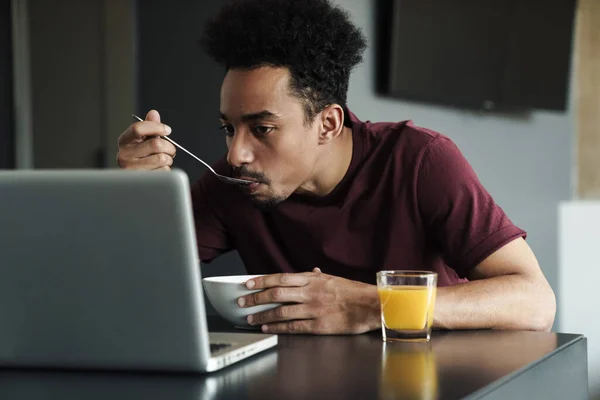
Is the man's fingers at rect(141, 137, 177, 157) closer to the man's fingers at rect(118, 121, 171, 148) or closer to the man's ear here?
the man's fingers at rect(118, 121, 171, 148)

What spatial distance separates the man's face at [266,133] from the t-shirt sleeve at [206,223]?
0.65ft

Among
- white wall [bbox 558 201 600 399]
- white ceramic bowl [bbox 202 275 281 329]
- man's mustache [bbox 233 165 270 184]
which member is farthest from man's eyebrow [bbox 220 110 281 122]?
white wall [bbox 558 201 600 399]

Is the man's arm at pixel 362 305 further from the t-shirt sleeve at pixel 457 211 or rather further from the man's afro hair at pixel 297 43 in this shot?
the man's afro hair at pixel 297 43

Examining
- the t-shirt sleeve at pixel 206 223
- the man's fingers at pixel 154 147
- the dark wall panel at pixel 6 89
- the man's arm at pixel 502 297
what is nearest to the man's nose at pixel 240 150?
the man's fingers at pixel 154 147

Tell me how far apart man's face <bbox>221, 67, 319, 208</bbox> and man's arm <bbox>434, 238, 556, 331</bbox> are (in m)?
0.42

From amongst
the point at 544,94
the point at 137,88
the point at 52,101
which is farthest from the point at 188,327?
the point at 544,94

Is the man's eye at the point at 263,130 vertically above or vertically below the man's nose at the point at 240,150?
above

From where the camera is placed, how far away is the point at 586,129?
465 cm

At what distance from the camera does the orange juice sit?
1.19m

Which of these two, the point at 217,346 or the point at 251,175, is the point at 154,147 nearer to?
the point at 251,175

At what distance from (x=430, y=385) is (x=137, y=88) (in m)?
1.83

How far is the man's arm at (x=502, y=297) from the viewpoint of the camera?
1.33 metres

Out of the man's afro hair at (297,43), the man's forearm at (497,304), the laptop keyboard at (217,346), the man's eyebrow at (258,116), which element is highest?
the man's afro hair at (297,43)

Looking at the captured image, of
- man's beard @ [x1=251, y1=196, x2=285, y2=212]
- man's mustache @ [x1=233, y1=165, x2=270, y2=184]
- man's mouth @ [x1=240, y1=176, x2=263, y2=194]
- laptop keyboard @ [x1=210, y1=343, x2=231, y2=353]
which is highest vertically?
man's mustache @ [x1=233, y1=165, x2=270, y2=184]
